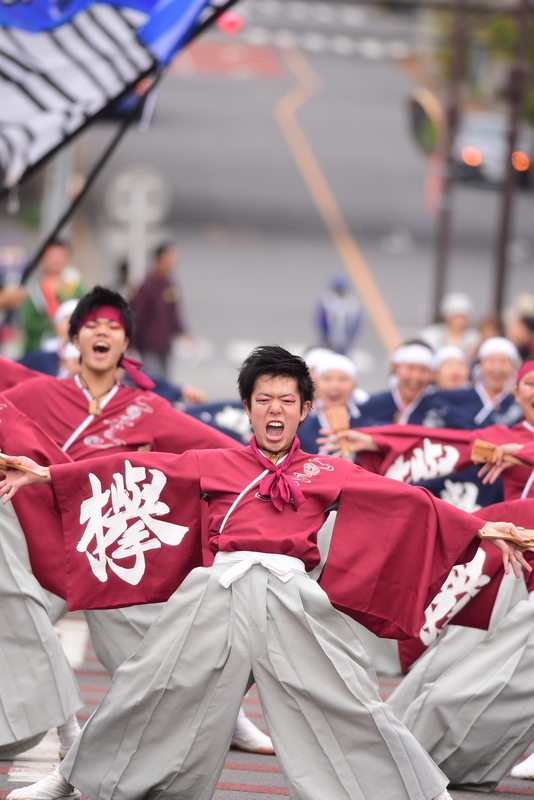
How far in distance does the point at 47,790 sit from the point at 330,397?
11.2 ft

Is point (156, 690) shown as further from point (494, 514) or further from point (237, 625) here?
point (494, 514)

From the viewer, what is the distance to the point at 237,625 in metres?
4.29

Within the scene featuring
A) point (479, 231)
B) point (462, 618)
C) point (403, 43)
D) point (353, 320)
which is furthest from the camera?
point (403, 43)

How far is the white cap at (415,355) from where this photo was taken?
7.83 meters

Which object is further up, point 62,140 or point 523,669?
point 62,140

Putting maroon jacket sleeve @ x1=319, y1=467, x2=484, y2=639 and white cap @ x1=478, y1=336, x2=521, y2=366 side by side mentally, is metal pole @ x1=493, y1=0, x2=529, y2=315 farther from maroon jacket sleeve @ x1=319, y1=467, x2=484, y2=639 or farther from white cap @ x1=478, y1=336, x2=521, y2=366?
maroon jacket sleeve @ x1=319, y1=467, x2=484, y2=639

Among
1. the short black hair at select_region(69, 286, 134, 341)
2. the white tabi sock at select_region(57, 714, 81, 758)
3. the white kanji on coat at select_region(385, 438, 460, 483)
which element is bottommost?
the white tabi sock at select_region(57, 714, 81, 758)

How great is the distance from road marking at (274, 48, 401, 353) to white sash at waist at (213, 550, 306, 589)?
16.1 meters

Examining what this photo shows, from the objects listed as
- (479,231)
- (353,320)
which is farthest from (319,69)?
(353,320)

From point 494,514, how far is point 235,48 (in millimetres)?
44304

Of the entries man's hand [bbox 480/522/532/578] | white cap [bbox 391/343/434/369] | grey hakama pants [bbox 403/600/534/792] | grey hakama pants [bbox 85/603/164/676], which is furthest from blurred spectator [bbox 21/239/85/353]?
man's hand [bbox 480/522/532/578]

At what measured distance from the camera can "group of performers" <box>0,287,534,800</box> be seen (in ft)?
13.9

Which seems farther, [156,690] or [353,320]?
[353,320]

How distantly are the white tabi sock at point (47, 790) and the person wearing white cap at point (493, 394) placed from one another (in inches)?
163
